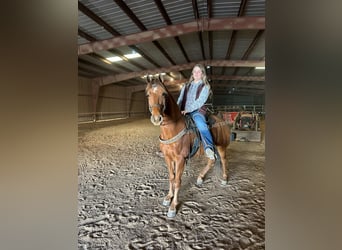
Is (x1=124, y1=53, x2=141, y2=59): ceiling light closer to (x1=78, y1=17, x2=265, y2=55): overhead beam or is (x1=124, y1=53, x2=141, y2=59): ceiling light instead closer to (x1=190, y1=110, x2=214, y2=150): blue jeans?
(x1=78, y1=17, x2=265, y2=55): overhead beam

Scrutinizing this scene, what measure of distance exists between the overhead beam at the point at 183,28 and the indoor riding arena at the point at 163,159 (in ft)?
0.08

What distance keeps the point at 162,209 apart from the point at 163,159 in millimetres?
2303

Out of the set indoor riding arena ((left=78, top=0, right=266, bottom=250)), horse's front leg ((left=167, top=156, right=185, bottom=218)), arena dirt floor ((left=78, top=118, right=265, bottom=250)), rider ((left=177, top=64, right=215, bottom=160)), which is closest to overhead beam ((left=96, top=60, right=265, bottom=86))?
indoor riding arena ((left=78, top=0, right=266, bottom=250))

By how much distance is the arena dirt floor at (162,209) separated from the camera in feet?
5.81

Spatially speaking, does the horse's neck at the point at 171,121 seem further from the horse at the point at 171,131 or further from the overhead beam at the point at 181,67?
the overhead beam at the point at 181,67

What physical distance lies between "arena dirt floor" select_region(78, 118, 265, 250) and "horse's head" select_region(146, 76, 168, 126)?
1.04 meters
